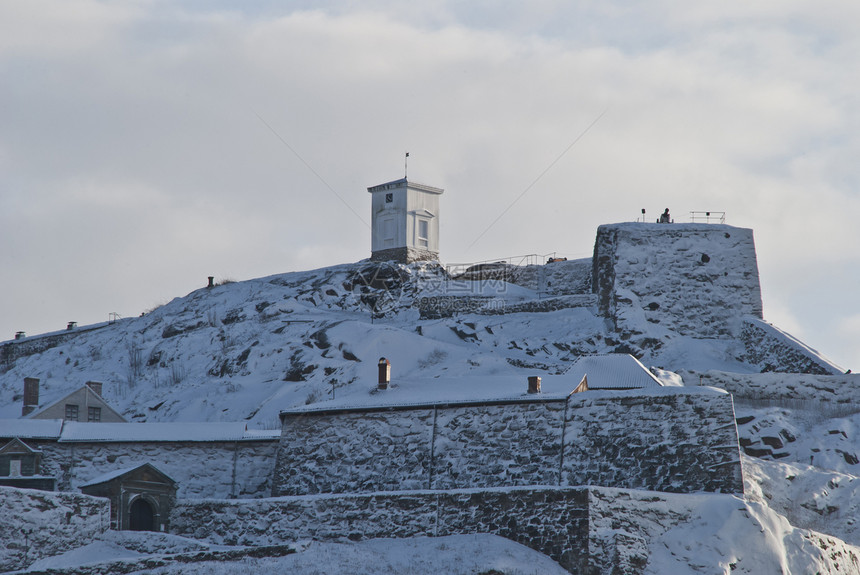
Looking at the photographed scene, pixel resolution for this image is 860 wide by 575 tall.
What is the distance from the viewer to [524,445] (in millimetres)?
44250

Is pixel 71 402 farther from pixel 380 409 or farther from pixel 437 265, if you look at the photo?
pixel 437 265

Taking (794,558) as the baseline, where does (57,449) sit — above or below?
above

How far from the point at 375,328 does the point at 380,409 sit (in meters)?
19.9

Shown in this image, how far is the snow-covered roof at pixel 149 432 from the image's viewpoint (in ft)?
159

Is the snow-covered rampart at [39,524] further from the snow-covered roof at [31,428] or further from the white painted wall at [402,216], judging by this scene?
the white painted wall at [402,216]

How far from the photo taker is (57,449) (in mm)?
47781

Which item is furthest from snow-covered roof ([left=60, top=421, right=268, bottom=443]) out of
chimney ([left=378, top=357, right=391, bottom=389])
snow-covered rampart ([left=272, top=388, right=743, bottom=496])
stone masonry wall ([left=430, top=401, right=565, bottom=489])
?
stone masonry wall ([left=430, top=401, right=565, bottom=489])

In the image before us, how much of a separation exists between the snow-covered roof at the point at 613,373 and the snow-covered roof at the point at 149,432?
13.7 meters

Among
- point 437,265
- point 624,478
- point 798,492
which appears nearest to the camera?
point 624,478

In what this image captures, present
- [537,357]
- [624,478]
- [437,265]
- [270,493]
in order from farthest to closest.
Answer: [437,265]
[537,357]
[270,493]
[624,478]

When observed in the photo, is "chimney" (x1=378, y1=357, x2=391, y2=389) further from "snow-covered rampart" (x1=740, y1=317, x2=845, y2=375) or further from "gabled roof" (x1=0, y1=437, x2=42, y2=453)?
"snow-covered rampart" (x1=740, y1=317, x2=845, y2=375)

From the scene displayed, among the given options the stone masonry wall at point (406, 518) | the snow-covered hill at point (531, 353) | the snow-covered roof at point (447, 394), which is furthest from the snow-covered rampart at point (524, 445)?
the stone masonry wall at point (406, 518)

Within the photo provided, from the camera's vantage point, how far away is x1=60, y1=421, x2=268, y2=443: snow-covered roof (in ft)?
159

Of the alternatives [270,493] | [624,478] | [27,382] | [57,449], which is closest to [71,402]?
[27,382]
